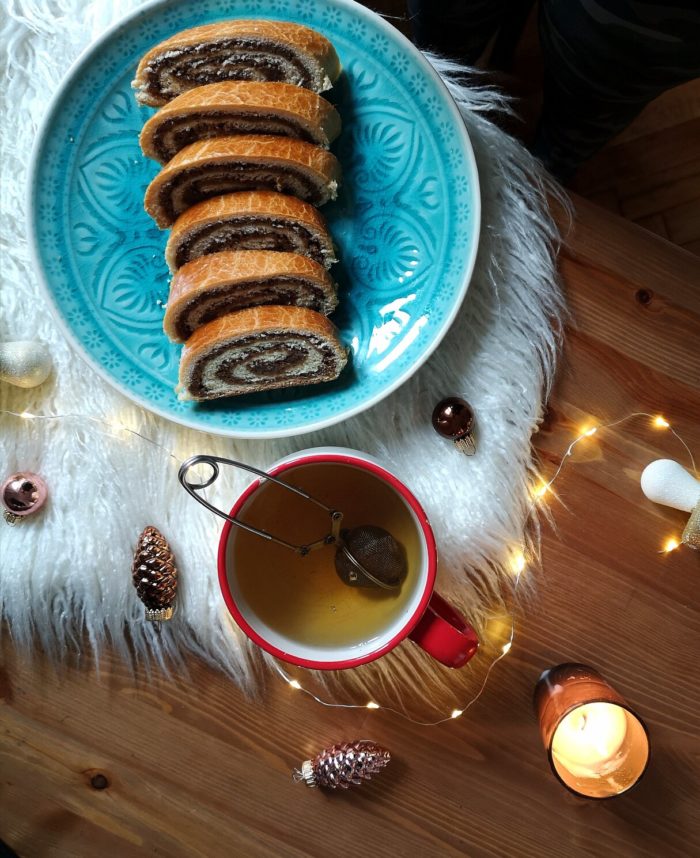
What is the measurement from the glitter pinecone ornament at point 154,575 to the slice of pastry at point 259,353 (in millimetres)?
159

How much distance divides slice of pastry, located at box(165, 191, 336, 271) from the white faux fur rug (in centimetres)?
17

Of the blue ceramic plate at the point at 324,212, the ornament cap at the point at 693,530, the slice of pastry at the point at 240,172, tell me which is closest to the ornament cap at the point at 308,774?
the blue ceramic plate at the point at 324,212

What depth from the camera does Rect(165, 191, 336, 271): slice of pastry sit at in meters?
0.71

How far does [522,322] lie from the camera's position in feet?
2.62

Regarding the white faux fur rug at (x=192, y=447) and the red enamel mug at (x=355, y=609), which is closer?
the red enamel mug at (x=355, y=609)

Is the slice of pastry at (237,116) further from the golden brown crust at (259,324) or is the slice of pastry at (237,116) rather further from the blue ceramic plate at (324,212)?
the golden brown crust at (259,324)

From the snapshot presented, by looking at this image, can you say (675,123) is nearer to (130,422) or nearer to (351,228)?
(351,228)

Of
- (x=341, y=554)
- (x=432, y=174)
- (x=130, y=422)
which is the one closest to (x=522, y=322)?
(x=432, y=174)

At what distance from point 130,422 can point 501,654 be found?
467 mm

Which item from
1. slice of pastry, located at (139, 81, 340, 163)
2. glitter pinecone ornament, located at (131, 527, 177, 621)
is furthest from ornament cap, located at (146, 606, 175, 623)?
slice of pastry, located at (139, 81, 340, 163)

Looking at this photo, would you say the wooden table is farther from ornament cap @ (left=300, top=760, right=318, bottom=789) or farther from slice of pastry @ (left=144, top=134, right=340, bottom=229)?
slice of pastry @ (left=144, top=134, right=340, bottom=229)

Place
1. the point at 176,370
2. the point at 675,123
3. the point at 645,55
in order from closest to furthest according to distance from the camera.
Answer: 1. the point at 645,55
2. the point at 176,370
3. the point at 675,123

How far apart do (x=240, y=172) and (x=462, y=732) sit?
62 cm

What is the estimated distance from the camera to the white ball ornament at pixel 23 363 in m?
0.77
